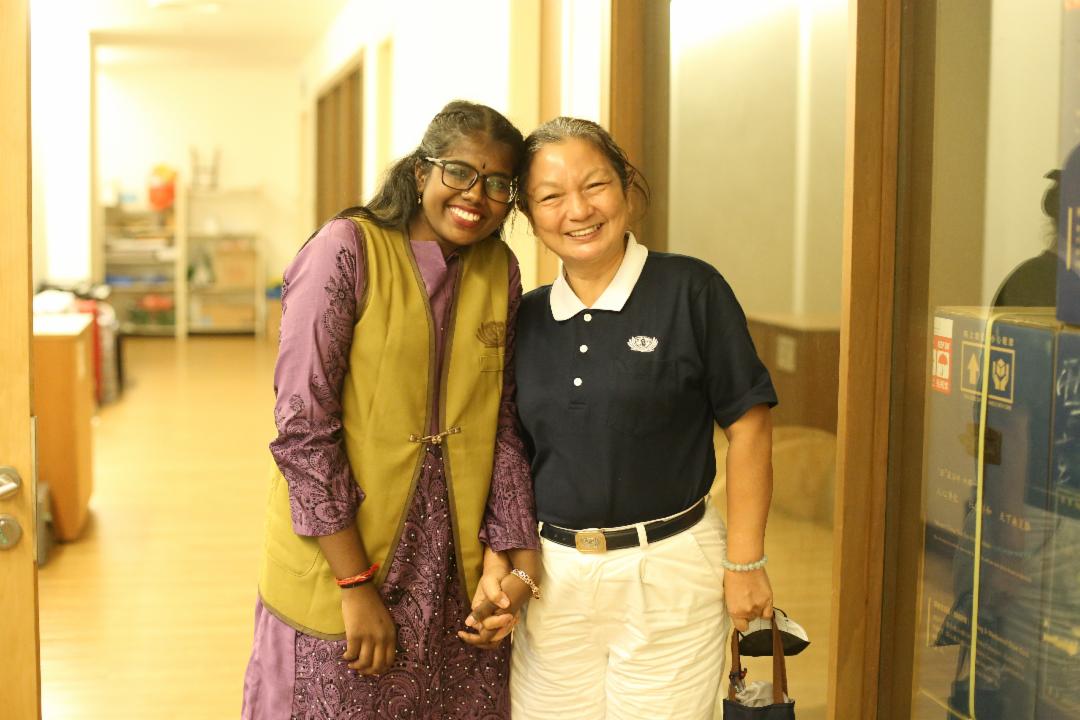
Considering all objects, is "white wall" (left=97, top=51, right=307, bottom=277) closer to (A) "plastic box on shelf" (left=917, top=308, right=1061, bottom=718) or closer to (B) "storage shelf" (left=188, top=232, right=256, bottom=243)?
(B) "storage shelf" (left=188, top=232, right=256, bottom=243)

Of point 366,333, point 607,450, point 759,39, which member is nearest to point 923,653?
point 607,450

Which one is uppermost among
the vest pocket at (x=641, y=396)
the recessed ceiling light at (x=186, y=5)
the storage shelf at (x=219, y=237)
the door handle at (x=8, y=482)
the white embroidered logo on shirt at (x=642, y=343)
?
the recessed ceiling light at (x=186, y=5)

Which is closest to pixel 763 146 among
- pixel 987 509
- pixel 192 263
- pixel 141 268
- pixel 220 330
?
pixel 987 509

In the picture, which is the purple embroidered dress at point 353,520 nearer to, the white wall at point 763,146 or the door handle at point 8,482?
the door handle at point 8,482

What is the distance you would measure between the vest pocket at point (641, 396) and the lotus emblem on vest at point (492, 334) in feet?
0.68

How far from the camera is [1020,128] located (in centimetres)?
163

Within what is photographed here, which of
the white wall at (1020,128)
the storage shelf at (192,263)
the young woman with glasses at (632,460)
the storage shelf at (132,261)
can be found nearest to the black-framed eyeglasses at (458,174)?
the young woman with glasses at (632,460)

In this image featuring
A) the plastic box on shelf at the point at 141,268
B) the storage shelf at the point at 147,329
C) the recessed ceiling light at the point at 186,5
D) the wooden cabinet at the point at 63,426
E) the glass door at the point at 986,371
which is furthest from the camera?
the storage shelf at the point at 147,329

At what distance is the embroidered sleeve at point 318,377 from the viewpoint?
1.72 m

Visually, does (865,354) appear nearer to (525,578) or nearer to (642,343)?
(642,343)

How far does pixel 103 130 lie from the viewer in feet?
43.0

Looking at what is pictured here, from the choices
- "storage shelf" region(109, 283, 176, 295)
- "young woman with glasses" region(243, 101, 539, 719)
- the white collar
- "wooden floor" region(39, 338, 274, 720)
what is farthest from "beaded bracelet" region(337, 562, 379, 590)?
"storage shelf" region(109, 283, 176, 295)

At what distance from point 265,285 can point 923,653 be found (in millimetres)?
12221

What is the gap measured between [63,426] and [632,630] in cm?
418
